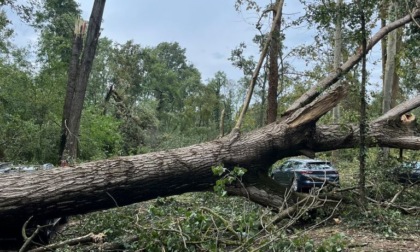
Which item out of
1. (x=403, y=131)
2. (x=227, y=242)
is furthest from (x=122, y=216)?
(x=403, y=131)

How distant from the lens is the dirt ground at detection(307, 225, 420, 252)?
5.81 metres

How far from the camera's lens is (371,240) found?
246 inches

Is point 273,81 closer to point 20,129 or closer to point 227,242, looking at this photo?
point 20,129

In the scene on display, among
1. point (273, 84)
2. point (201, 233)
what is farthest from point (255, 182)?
point (273, 84)

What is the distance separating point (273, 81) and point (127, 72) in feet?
74.1

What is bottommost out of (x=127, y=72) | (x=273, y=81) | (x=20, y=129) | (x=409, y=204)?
(x=409, y=204)

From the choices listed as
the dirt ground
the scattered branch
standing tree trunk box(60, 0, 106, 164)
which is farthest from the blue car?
the scattered branch

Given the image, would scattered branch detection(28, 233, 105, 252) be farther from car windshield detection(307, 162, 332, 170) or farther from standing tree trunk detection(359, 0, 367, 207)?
car windshield detection(307, 162, 332, 170)

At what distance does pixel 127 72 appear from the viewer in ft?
120

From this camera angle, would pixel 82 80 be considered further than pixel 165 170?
Yes

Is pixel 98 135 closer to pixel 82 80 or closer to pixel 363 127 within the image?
pixel 82 80

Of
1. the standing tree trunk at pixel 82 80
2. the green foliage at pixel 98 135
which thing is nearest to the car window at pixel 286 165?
the standing tree trunk at pixel 82 80

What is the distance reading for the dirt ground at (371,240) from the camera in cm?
581

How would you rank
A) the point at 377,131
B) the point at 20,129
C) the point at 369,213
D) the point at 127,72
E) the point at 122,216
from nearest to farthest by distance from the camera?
the point at 122,216, the point at 369,213, the point at 377,131, the point at 20,129, the point at 127,72
